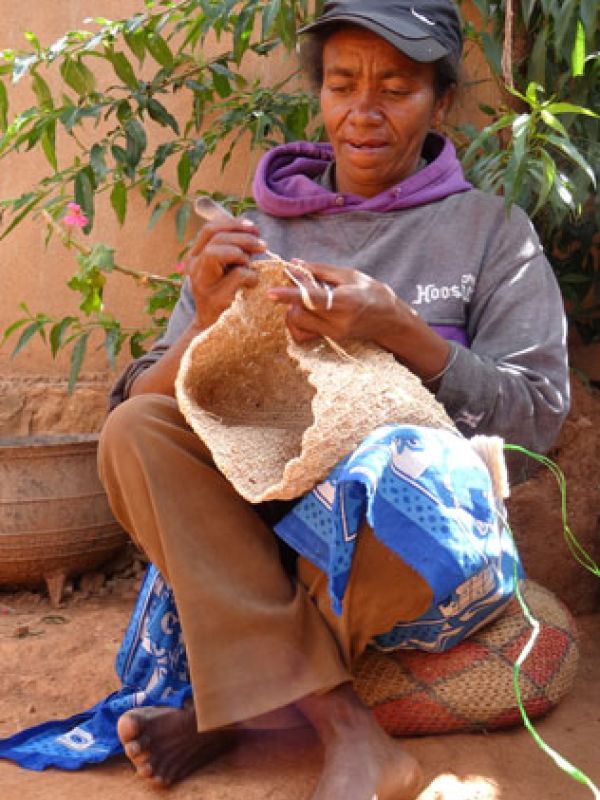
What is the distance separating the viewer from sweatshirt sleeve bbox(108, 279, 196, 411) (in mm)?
2012

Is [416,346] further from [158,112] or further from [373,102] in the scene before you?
[158,112]

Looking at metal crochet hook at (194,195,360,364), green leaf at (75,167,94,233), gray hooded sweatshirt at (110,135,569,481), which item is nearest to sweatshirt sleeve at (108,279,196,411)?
gray hooded sweatshirt at (110,135,569,481)

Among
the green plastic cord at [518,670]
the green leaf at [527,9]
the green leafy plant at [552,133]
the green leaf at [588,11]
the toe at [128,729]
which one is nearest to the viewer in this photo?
the green plastic cord at [518,670]

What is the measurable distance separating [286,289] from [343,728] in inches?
27.8

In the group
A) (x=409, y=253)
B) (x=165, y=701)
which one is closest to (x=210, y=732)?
(x=165, y=701)

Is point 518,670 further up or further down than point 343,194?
further down

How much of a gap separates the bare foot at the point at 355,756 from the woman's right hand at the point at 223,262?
680 millimetres

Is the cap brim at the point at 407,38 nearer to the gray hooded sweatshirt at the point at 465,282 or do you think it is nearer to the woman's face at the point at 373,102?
the woman's face at the point at 373,102

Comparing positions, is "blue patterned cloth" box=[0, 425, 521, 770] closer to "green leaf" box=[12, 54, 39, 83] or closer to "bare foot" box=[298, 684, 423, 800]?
"bare foot" box=[298, 684, 423, 800]

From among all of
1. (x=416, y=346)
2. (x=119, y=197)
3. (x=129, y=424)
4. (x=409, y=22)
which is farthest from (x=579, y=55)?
(x=119, y=197)

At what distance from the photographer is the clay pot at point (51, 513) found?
2877 mm

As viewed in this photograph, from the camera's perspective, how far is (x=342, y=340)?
65.3 inches

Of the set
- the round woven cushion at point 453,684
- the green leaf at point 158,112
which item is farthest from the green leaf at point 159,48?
the round woven cushion at point 453,684

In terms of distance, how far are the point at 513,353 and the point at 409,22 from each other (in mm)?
667
